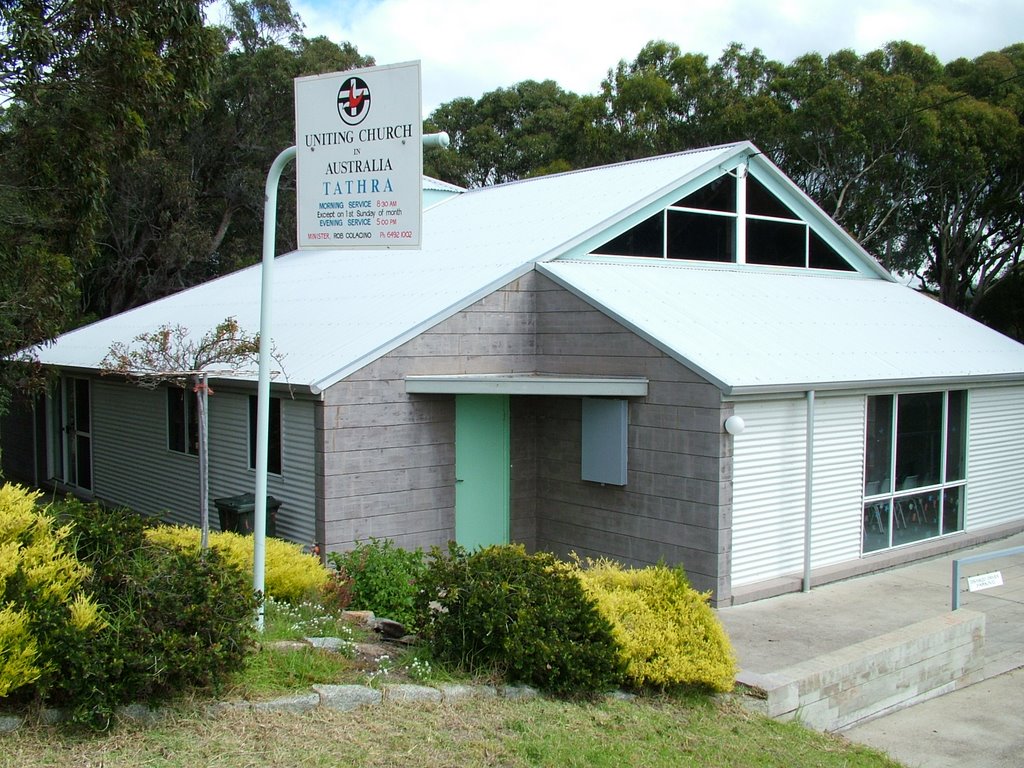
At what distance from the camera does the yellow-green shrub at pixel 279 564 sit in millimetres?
8109

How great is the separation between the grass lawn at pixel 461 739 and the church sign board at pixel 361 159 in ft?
9.88

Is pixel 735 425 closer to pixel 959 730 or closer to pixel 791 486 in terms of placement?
pixel 791 486

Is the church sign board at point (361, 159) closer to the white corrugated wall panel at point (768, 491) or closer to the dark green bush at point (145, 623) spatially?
the dark green bush at point (145, 623)

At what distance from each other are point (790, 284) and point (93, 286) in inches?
884

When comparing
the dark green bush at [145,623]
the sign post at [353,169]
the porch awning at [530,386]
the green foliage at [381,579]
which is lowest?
the green foliage at [381,579]

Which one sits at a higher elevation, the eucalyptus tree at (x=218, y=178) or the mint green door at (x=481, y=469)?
the eucalyptus tree at (x=218, y=178)

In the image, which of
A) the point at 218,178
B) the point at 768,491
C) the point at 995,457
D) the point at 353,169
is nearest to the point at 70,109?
the point at 353,169

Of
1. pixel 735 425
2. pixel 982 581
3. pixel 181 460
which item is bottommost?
pixel 982 581

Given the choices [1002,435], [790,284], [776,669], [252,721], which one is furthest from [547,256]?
[252,721]

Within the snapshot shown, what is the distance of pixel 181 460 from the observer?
13898 millimetres

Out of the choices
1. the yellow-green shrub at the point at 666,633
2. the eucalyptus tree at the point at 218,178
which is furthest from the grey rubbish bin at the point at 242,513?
the eucalyptus tree at the point at 218,178

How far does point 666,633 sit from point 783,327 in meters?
6.64

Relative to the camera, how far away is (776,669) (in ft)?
27.9

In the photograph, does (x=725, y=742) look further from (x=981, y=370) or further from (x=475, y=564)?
(x=981, y=370)
